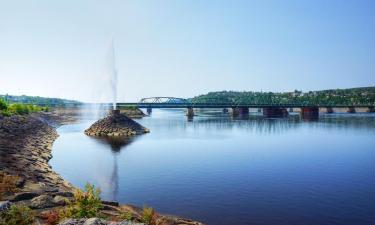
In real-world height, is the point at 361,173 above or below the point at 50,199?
below

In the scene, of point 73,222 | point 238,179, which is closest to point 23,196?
point 73,222

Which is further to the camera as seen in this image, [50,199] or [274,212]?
[274,212]

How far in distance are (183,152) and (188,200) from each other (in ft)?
99.1

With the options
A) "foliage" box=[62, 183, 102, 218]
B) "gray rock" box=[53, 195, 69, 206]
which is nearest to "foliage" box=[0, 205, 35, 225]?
"foliage" box=[62, 183, 102, 218]

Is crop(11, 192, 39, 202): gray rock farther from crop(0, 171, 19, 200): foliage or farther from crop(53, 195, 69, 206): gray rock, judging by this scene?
crop(53, 195, 69, 206): gray rock

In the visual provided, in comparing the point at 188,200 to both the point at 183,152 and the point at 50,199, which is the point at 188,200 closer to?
the point at 50,199

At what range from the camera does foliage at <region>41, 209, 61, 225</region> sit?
52.5 ft

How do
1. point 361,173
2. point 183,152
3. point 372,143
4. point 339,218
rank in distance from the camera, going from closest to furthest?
point 339,218 → point 361,173 → point 183,152 → point 372,143

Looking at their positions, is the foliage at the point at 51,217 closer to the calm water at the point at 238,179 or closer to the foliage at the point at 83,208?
the foliage at the point at 83,208

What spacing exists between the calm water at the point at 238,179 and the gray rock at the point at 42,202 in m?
9.35

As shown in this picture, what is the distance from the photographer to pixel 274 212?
1035 inches

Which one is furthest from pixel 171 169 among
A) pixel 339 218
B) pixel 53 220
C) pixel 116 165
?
pixel 53 220

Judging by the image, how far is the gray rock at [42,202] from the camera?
62.8 feet

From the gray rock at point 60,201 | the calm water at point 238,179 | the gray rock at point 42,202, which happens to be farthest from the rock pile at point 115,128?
the gray rock at point 42,202
